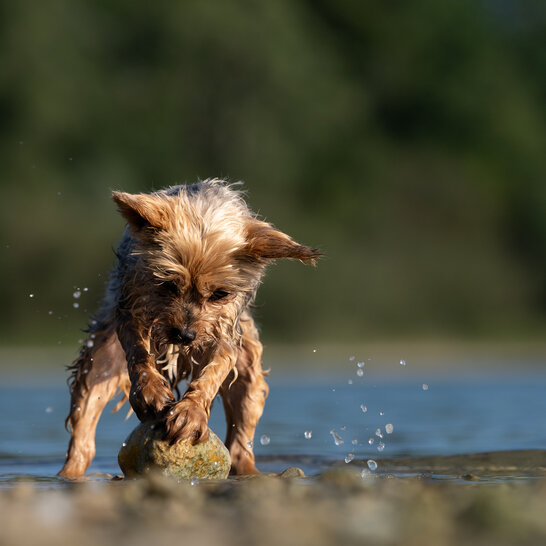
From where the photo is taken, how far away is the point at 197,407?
615 centimetres

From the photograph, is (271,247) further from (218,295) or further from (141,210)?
(141,210)

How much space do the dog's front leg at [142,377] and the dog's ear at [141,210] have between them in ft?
1.72

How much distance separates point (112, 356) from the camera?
7.63m

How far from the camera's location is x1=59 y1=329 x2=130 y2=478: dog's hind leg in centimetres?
753

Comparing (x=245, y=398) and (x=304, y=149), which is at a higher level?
(x=304, y=149)

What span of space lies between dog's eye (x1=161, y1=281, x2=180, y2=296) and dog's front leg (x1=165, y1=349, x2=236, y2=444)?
0.42m

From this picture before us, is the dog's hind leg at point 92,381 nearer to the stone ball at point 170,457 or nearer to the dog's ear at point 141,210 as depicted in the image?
the dog's ear at point 141,210

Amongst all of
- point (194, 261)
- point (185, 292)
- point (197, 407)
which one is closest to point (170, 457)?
point (197, 407)

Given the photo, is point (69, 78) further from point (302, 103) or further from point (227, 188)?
point (227, 188)

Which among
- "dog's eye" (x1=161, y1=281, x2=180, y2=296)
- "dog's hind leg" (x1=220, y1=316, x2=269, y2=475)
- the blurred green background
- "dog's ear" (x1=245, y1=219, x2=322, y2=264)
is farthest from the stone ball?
the blurred green background

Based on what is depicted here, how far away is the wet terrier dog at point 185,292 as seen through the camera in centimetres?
640

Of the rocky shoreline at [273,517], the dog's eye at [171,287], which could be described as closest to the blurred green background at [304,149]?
the dog's eye at [171,287]

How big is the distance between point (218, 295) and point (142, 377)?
603mm

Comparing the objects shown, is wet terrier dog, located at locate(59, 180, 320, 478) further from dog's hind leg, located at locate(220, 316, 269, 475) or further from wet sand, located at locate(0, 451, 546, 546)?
wet sand, located at locate(0, 451, 546, 546)
